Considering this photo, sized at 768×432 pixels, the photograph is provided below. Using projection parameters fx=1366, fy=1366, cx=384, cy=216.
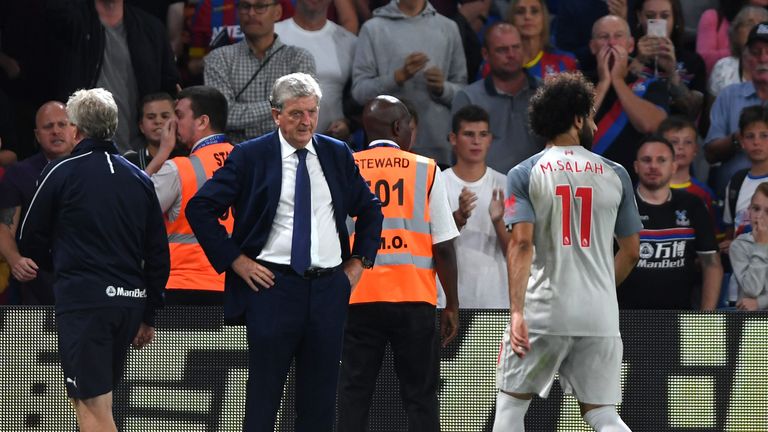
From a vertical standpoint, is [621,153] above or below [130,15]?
below

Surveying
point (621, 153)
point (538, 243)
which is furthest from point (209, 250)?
point (621, 153)

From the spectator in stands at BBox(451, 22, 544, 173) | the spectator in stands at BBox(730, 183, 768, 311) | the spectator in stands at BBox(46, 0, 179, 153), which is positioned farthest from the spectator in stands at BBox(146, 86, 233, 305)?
the spectator in stands at BBox(730, 183, 768, 311)

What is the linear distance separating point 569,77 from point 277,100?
1.45 metres

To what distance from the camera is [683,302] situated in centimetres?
952

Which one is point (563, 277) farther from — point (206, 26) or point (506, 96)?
point (206, 26)

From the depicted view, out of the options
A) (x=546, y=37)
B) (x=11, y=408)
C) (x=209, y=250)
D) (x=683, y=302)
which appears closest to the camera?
(x=209, y=250)

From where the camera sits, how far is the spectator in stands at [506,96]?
10.6 m

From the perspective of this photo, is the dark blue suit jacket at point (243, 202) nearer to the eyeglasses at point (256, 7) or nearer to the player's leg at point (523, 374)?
the player's leg at point (523, 374)

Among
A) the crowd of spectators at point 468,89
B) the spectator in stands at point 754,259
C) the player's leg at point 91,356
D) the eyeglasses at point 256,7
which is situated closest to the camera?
the player's leg at point 91,356

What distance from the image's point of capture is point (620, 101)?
10852mm

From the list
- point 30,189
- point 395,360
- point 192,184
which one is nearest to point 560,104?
point 395,360

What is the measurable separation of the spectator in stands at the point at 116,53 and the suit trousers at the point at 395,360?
11.9 ft

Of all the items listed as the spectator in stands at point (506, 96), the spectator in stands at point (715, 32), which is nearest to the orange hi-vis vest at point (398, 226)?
the spectator in stands at point (506, 96)

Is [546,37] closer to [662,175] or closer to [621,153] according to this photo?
[621,153]
